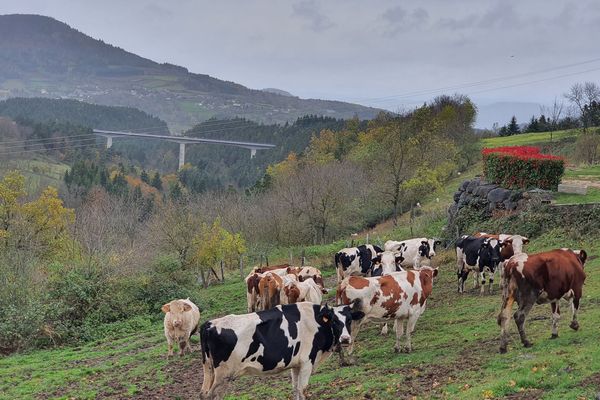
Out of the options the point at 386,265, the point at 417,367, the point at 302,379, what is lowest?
the point at 417,367

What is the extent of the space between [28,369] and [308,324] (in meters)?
11.8

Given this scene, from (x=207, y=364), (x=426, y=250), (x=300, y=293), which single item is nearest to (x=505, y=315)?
(x=207, y=364)

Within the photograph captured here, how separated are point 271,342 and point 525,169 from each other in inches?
869

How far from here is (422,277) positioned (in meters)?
16.5

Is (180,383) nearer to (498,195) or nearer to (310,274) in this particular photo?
(310,274)

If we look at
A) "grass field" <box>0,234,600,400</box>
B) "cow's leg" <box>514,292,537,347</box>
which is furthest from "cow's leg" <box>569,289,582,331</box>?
"cow's leg" <box>514,292,537,347</box>

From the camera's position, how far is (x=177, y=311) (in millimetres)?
18609

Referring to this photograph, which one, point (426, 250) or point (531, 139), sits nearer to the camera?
point (426, 250)

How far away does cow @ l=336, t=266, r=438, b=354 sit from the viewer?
15.2 meters

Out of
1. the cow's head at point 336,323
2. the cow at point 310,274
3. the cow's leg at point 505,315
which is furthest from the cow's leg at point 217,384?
the cow at point 310,274

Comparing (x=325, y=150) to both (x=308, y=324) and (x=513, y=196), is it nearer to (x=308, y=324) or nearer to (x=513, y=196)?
(x=513, y=196)

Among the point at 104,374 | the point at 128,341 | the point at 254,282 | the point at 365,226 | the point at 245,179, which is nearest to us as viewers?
the point at 104,374

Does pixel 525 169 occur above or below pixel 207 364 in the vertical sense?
above

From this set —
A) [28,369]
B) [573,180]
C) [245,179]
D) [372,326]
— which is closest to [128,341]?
[28,369]
